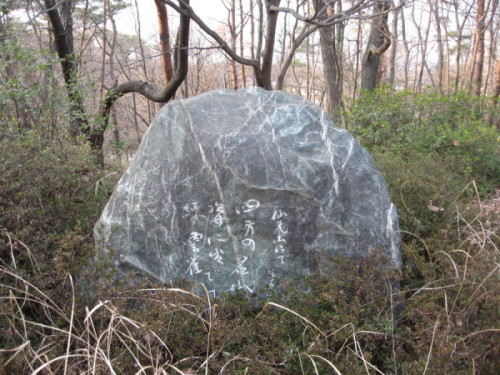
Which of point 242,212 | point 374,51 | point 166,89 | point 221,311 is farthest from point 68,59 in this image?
point 374,51

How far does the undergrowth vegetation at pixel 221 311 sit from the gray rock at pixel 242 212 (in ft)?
0.65

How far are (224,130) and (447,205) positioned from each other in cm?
238

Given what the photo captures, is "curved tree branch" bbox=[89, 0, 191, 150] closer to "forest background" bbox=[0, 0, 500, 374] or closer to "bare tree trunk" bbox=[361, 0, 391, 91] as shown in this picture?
"forest background" bbox=[0, 0, 500, 374]

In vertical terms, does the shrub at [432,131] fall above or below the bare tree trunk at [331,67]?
below

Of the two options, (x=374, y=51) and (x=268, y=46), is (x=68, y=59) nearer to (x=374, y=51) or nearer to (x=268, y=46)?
(x=268, y=46)

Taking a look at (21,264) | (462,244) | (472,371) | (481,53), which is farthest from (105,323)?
(481,53)

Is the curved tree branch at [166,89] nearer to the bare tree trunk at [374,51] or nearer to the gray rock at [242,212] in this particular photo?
the gray rock at [242,212]

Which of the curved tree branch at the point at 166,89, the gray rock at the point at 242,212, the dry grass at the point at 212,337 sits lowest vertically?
the dry grass at the point at 212,337

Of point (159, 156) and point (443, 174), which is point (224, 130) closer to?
point (159, 156)

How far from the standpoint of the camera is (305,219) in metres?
3.22

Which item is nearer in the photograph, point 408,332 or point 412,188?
point 408,332

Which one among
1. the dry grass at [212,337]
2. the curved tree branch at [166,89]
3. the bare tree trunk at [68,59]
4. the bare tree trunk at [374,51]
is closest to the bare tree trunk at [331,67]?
the bare tree trunk at [374,51]

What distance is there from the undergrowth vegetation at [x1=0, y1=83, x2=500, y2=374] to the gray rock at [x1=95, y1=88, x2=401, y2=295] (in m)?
0.20

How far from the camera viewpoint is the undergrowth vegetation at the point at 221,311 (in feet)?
7.77
